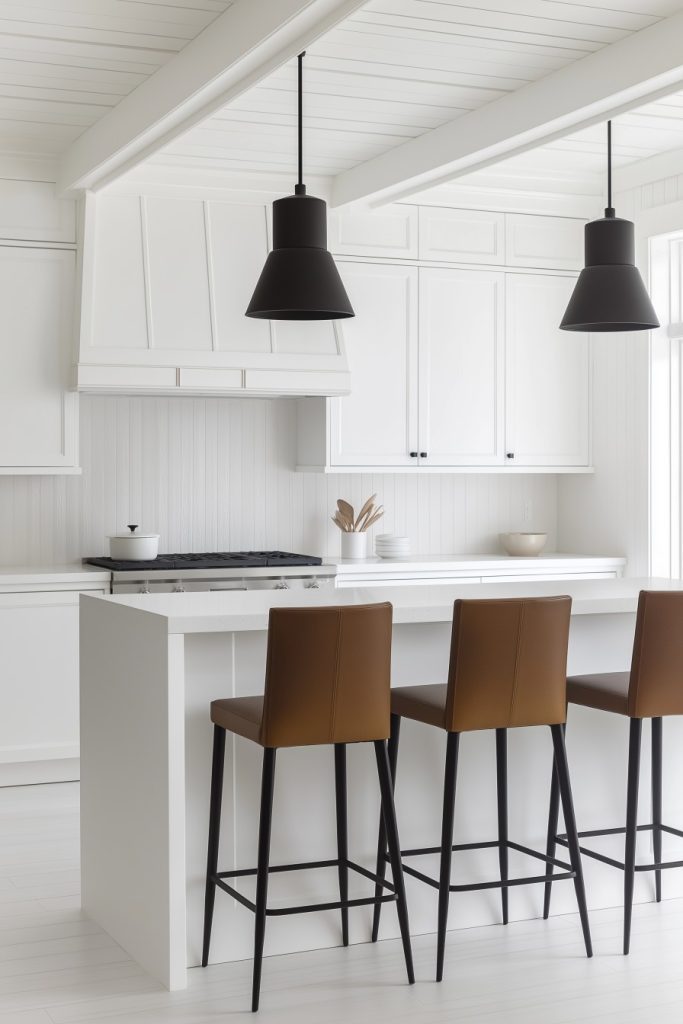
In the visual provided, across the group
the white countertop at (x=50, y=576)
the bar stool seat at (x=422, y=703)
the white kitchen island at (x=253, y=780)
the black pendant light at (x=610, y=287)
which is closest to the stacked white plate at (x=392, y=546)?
the white countertop at (x=50, y=576)

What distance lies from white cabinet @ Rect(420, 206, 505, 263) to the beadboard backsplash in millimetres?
1110

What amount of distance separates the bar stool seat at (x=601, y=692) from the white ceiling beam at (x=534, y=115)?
1.95m

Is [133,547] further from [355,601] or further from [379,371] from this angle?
[355,601]

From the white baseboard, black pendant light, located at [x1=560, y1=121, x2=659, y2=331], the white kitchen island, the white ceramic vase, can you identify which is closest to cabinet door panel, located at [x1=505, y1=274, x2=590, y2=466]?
the white ceramic vase

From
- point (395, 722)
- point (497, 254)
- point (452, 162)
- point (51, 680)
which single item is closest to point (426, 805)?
point (395, 722)

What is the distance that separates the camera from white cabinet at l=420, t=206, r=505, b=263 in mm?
6352

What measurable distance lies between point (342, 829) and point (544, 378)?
3.65 meters

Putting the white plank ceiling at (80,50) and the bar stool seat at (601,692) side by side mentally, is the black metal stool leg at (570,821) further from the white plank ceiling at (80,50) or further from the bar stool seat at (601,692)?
the white plank ceiling at (80,50)

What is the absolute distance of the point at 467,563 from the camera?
6320 millimetres

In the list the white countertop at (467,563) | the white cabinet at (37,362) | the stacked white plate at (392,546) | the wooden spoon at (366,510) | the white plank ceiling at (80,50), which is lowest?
the white countertop at (467,563)

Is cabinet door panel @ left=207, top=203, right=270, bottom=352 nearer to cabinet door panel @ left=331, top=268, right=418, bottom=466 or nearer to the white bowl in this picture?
cabinet door panel @ left=331, top=268, right=418, bottom=466

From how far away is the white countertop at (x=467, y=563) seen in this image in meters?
6.12

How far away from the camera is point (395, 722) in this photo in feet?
11.9

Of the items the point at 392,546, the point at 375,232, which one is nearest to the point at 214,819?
the point at 392,546
